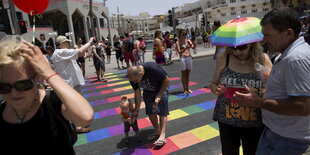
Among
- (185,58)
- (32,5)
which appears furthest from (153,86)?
(185,58)

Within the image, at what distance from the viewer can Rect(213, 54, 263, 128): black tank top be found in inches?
85.2

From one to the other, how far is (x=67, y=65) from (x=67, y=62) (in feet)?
0.19

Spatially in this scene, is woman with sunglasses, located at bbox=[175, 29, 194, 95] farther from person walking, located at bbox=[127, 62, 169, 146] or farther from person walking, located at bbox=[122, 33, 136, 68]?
person walking, located at bbox=[122, 33, 136, 68]

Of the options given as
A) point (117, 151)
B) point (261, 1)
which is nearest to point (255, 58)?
point (117, 151)

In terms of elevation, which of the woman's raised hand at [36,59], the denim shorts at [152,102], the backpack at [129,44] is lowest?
the denim shorts at [152,102]

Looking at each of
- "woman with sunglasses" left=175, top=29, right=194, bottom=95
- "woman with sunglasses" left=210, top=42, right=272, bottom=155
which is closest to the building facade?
"woman with sunglasses" left=175, top=29, right=194, bottom=95

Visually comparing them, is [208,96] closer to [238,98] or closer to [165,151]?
[165,151]

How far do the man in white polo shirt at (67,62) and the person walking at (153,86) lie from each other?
1317 millimetres

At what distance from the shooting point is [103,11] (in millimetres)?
47781

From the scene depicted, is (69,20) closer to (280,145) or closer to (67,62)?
(67,62)

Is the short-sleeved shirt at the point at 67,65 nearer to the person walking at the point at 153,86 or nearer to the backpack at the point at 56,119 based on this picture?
the person walking at the point at 153,86

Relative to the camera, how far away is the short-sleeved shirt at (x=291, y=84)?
145 cm

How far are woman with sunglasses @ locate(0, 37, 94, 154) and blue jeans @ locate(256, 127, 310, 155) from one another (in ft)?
4.61

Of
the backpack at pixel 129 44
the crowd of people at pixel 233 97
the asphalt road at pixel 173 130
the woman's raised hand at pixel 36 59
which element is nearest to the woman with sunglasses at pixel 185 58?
the asphalt road at pixel 173 130
